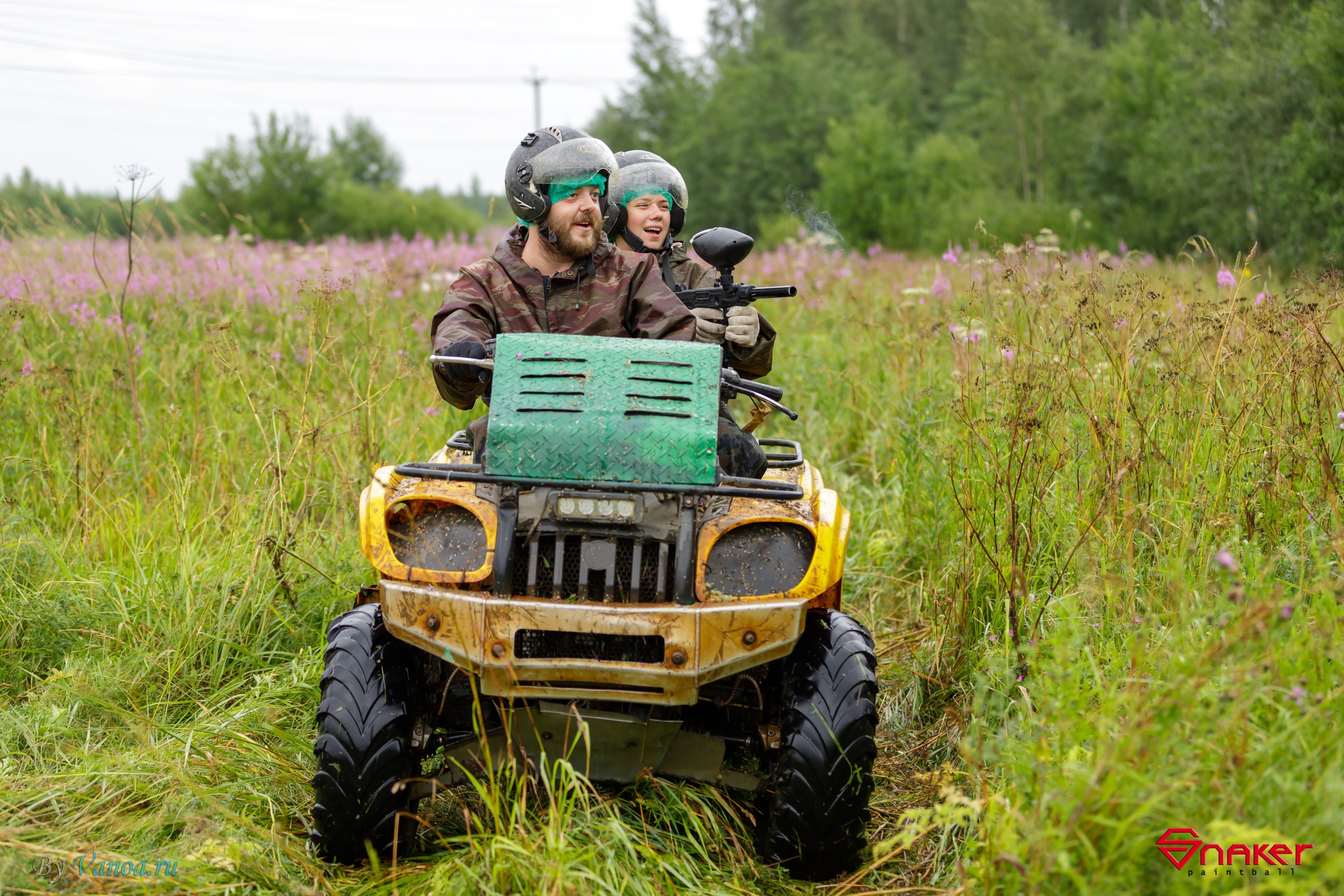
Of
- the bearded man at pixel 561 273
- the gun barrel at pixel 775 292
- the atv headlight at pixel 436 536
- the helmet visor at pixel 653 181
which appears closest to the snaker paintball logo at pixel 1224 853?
the atv headlight at pixel 436 536

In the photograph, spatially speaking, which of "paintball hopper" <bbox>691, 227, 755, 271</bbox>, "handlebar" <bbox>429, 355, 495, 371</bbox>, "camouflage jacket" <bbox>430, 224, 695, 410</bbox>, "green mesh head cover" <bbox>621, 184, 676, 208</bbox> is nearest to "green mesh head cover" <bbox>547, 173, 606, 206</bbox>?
"camouflage jacket" <bbox>430, 224, 695, 410</bbox>

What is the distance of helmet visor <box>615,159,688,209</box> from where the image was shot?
15.5 feet

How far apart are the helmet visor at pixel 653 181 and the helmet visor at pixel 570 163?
1026mm

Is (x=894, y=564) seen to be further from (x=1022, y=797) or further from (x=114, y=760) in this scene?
(x=114, y=760)

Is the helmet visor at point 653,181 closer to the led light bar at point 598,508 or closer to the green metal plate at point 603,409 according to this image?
the green metal plate at point 603,409

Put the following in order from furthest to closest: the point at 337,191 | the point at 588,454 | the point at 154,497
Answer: the point at 337,191
the point at 154,497
the point at 588,454

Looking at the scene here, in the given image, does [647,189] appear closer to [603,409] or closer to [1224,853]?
[603,409]

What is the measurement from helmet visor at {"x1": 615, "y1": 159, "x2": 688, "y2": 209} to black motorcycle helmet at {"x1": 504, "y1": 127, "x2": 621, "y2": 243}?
93cm

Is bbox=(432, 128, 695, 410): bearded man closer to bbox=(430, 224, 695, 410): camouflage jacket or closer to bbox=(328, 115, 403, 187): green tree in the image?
bbox=(430, 224, 695, 410): camouflage jacket

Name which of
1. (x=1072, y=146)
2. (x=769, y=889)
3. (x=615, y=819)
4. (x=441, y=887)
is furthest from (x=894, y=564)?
(x=1072, y=146)

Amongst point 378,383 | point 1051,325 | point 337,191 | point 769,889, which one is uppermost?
point 337,191

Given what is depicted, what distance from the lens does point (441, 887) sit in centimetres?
258

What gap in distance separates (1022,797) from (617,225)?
3.08 m

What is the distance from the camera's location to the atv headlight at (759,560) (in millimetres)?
2760
